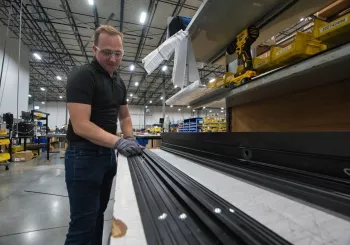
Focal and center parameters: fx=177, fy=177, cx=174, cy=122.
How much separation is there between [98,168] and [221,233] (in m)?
0.68

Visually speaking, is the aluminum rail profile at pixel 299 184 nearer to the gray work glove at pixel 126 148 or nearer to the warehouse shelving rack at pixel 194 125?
the gray work glove at pixel 126 148

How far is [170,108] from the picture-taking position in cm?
1886

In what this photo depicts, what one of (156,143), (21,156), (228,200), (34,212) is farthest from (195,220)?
(21,156)

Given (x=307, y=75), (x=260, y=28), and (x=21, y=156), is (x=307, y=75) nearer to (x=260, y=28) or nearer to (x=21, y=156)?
(x=260, y=28)

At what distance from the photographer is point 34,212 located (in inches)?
76.0

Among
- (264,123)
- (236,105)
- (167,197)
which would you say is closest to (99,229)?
(167,197)

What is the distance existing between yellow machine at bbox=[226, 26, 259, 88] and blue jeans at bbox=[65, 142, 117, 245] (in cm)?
104

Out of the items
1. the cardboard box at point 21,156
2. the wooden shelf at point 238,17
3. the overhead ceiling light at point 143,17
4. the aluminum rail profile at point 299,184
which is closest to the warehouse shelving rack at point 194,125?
the wooden shelf at point 238,17

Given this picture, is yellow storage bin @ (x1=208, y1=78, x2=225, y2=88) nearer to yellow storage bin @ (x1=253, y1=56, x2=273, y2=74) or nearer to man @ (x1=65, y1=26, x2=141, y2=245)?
yellow storage bin @ (x1=253, y1=56, x2=273, y2=74)

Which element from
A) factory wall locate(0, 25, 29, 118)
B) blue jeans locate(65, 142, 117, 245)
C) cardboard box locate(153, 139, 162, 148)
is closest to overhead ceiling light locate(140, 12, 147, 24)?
cardboard box locate(153, 139, 162, 148)

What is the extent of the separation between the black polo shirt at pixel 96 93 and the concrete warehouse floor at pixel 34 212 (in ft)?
3.53

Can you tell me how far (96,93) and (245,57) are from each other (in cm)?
109

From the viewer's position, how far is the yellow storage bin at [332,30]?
30.4 inches

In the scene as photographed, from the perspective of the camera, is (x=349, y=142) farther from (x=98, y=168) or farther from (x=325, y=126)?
(x=98, y=168)
